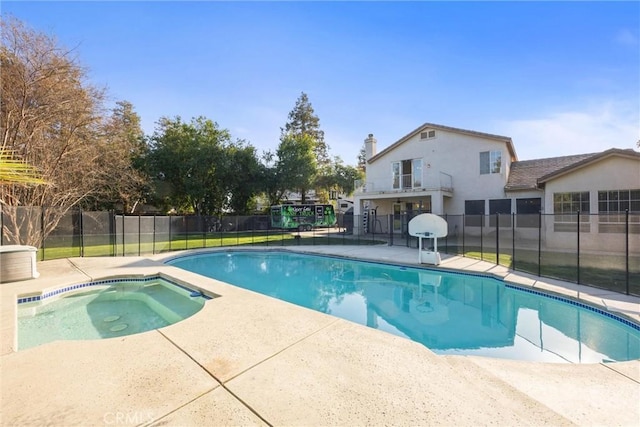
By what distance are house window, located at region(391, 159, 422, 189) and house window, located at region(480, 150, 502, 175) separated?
138 inches

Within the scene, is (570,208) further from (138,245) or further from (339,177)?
(339,177)

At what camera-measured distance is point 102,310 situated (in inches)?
248

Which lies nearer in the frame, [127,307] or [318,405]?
[318,405]

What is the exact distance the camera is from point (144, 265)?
9367 mm

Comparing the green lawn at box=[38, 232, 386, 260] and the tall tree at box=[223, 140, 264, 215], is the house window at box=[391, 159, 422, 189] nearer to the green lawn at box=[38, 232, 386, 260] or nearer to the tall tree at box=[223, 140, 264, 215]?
the green lawn at box=[38, 232, 386, 260]

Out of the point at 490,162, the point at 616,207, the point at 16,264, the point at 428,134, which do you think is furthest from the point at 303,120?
the point at 16,264

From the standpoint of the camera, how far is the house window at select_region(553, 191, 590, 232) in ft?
39.1

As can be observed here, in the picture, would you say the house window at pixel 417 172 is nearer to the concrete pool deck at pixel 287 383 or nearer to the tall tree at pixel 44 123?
the concrete pool deck at pixel 287 383

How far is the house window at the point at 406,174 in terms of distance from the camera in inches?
729

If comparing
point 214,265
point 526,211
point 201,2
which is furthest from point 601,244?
point 201,2

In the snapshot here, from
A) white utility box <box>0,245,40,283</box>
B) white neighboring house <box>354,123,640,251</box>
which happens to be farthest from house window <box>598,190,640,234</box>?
white utility box <box>0,245,40,283</box>

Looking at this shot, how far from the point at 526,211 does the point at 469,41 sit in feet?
33.0

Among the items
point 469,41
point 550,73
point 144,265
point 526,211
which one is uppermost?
point 469,41

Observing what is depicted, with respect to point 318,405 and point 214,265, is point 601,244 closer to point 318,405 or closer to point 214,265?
point 318,405
